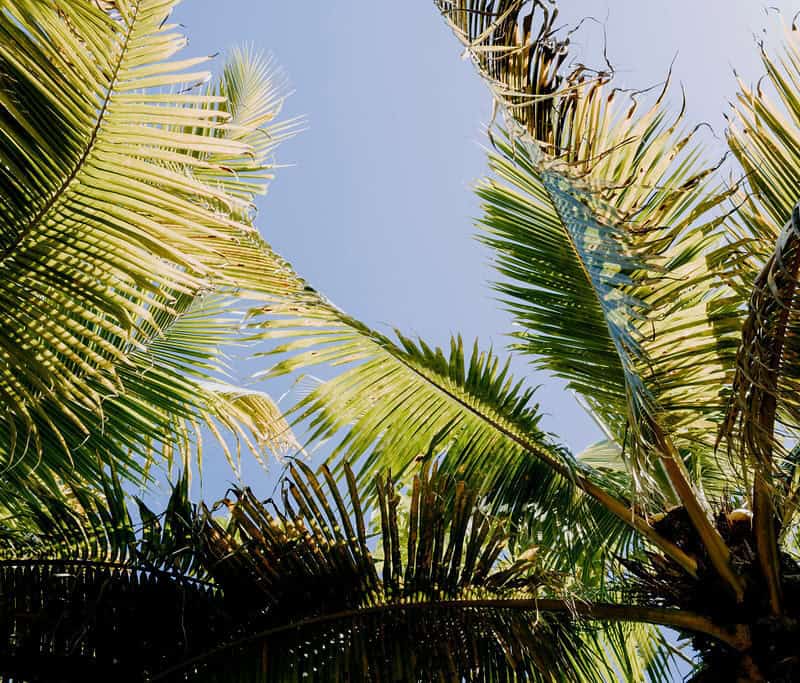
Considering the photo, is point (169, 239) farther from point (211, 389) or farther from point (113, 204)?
point (211, 389)

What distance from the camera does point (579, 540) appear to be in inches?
143

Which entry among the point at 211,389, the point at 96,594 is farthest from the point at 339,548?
the point at 211,389

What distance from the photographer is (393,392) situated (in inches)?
135

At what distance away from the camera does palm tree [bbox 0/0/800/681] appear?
179 cm

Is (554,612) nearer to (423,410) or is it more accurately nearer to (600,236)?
(423,410)

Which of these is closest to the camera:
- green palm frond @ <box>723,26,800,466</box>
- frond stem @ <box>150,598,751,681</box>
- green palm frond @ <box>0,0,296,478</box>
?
green palm frond @ <box>0,0,296,478</box>

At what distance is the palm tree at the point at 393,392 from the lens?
179 cm

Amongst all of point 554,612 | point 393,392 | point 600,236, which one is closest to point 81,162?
point 600,236

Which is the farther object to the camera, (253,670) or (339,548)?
(339,548)

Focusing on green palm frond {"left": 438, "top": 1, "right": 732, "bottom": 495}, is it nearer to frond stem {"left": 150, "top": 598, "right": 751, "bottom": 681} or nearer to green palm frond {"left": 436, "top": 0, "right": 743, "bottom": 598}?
green palm frond {"left": 436, "top": 0, "right": 743, "bottom": 598}

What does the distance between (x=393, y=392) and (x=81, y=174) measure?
6.19 feet

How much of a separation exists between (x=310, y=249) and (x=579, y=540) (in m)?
12.8

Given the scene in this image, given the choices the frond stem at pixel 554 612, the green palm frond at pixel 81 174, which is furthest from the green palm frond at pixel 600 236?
the green palm frond at pixel 81 174

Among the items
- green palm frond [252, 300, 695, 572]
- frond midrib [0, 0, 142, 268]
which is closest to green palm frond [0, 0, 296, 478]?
frond midrib [0, 0, 142, 268]
